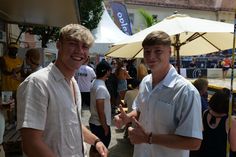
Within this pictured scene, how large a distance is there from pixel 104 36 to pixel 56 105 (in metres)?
→ 12.6

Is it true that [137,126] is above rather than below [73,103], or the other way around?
below

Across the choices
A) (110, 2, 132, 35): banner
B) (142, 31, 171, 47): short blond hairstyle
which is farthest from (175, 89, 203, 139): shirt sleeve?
(110, 2, 132, 35): banner

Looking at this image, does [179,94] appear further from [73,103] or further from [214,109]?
[214,109]

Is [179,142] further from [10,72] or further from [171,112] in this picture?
[10,72]

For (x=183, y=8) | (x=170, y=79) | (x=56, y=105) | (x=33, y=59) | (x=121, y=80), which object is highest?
(x=183, y=8)

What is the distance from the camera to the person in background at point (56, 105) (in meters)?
2.08

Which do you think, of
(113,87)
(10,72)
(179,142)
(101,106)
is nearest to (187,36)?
(101,106)

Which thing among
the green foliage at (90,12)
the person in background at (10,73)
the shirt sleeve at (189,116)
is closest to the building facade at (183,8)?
the green foliage at (90,12)

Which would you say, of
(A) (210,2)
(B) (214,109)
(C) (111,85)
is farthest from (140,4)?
(B) (214,109)

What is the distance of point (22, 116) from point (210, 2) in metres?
49.9

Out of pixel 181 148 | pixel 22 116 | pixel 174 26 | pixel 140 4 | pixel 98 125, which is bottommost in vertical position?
pixel 98 125

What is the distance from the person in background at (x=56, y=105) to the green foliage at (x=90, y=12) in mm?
14505

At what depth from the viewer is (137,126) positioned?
2.55 metres

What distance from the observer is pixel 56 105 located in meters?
2.19
